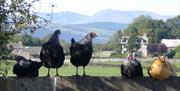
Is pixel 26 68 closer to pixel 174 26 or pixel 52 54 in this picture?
→ pixel 52 54

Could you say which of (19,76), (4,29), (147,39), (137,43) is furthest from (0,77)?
(147,39)

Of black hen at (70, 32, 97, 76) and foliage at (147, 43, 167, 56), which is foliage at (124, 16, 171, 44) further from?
black hen at (70, 32, 97, 76)

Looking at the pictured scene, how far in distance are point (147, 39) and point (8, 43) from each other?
112 meters

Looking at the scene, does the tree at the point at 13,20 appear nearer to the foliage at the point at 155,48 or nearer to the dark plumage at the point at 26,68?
the dark plumage at the point at 26,68

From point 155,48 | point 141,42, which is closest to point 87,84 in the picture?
point 155,48

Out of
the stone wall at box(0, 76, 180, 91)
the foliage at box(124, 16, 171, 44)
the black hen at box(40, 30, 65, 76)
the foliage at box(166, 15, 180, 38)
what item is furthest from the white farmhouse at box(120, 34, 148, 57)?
the black hen at box(40, 30, 65, 76)

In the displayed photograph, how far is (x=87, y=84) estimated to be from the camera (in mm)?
8719

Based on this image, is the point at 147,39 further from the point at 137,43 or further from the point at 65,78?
the point at 65,78

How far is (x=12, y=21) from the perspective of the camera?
8.87m

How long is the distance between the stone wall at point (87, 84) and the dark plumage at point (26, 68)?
11 cm

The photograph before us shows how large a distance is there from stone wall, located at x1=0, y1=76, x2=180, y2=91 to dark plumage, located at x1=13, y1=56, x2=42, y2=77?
11 centimetres

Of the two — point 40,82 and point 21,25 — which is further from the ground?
point 21,25

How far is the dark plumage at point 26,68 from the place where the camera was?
28.0 ft

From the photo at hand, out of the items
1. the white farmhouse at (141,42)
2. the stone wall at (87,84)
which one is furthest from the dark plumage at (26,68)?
the white farmhouse at (141,42)
